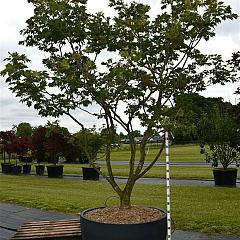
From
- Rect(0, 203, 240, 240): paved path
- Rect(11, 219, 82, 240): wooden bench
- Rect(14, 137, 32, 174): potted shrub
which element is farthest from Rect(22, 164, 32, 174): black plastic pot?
Rect(11, 219, 82, 240): wooden bench

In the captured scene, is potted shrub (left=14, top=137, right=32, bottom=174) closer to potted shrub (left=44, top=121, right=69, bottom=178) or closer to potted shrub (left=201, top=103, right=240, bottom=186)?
potted shrub (left=44, top=121, right=69, bottom=178)

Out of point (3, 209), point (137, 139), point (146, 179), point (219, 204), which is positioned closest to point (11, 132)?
point (146, 179)

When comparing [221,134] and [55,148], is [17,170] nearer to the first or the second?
[55,148]

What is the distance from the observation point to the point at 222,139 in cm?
1289

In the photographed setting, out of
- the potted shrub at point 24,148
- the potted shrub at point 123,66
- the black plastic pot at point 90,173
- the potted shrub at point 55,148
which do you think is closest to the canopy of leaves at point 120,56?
the potted shrub at point 123,66

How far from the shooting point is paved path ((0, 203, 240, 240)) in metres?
5.86

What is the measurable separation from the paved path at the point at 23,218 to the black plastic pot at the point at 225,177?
6657 mm

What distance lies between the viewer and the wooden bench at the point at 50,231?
5.33 meters

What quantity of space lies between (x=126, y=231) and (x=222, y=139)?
918cm

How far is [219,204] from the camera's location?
8.74m

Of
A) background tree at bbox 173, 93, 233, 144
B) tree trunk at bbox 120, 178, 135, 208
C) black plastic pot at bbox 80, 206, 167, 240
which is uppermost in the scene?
background tree at bbox 173, 93, 233, 144

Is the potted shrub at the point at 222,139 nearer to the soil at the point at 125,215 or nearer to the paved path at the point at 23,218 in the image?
the paved path at the point at 23,218

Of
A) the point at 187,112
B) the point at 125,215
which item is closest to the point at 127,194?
the point at 125,215

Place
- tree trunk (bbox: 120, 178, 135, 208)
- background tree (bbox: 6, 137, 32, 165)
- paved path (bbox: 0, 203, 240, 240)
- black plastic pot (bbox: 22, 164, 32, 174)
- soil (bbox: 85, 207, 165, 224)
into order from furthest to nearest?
background tree (bbox: 6, 137, 32, 165), black plastic pot (bbox: 22, 164, 32, 174), paved path (bbox: 0, 203, 240, 240), tree trunk (bbox: 120, 178, 135, 208), soil (bbox: 85, 207, 165, 224)
